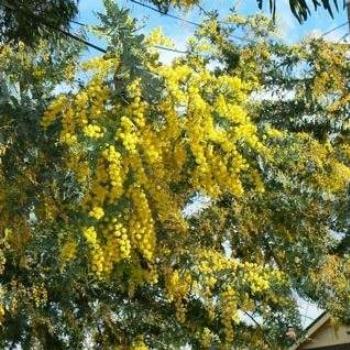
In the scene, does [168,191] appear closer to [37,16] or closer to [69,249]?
[69,249]

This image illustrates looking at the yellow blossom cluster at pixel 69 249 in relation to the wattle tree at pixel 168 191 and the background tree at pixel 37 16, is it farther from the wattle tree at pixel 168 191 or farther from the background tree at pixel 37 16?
the background tree at pixel 37 16

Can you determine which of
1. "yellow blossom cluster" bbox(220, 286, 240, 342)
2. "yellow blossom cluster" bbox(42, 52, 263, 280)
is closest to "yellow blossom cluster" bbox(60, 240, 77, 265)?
"yellow blossom cluster" bbox(42, 52, 263, 280)

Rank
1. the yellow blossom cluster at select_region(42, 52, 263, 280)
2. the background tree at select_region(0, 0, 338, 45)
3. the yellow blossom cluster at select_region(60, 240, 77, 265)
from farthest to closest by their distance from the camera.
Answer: the background tree at select_region(0, 0, 338, 45) → the yellow blossom cluster at select_region(60, 240, 77, 265) → the yellow blossom cluster at select_region(42, 52, 263, 280)

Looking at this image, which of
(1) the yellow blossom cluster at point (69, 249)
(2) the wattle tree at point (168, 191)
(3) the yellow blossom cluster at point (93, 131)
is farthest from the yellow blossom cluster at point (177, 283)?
(3) the yellow blossom cluster at point (93, 131)

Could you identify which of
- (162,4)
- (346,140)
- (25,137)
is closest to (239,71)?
(346,140)

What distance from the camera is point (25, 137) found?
7.67 meters

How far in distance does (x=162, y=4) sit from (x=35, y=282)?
397cm

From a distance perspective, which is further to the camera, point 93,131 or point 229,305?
point 229,305

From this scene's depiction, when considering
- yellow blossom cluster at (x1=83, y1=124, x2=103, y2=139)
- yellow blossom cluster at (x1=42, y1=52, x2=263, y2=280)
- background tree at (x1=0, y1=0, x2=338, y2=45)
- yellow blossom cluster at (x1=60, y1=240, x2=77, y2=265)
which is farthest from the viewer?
background tree at (x1=0, y1=0, x2=338, y2=45)

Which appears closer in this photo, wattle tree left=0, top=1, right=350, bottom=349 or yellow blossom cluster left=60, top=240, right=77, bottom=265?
wattle tree left=0, top=1, right=350, bottom=349

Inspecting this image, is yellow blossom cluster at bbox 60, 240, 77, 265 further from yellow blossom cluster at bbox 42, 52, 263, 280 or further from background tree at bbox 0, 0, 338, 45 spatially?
background tree at bbox 0, 0, 338, 45

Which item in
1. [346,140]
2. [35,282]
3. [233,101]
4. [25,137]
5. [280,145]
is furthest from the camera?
[346,140]

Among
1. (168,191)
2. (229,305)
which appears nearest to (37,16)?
(168,191)

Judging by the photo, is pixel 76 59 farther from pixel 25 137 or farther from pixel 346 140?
pixel 346 140
